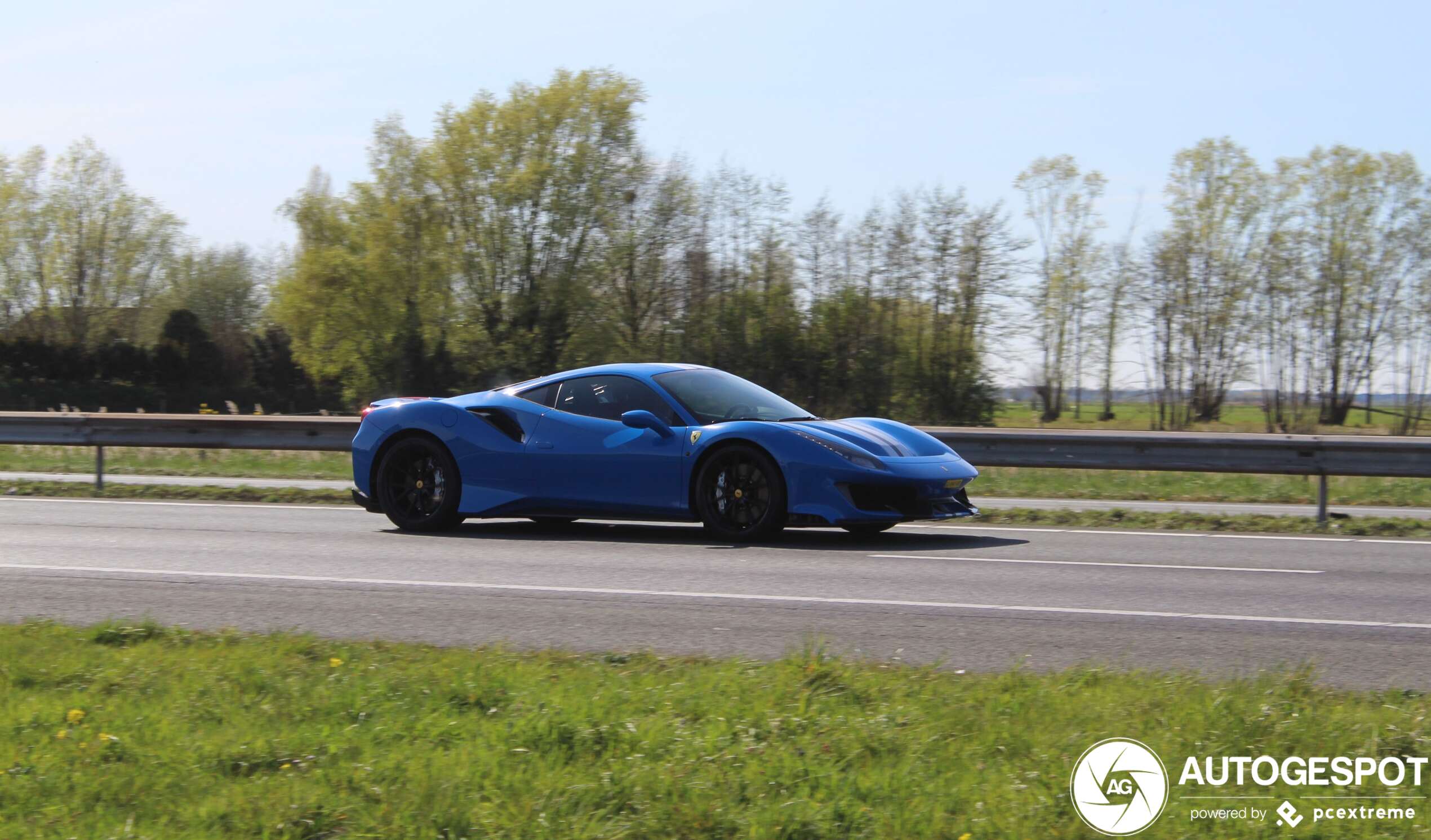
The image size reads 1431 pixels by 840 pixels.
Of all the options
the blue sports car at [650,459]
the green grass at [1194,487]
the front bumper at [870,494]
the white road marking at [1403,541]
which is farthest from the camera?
the green grass at [1194,487]

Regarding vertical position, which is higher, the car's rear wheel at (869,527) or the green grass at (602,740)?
the car's rear wheel at (869,527)

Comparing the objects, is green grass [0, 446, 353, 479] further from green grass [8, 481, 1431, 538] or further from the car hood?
the car hood

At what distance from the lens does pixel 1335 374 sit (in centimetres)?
3519

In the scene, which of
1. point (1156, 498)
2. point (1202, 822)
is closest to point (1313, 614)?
point (1202, 822)

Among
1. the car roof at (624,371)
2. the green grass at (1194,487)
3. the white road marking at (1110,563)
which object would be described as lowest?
the white road marking at (1110,563)

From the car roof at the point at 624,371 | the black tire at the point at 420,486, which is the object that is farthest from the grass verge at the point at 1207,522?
the black tire at the point at 420,486

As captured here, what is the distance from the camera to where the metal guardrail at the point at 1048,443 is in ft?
37.3

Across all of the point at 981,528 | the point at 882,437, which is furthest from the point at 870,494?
the point at 981,528

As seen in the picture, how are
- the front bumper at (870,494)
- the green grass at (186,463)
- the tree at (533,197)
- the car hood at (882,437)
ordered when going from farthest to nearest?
the tree at (533,197) < the green grass at (186,463) < the car hood at (882,437) < the front bumper at (870,494)

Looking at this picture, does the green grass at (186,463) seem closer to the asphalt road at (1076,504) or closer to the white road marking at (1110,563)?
the asphalt road at (1076,504)

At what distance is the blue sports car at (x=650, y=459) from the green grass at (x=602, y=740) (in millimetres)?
3789

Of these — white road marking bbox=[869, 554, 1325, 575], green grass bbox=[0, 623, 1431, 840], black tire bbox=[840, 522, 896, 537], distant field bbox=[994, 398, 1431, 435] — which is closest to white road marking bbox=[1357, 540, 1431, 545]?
white road marking bbox=[869, 554, 1325, 575]

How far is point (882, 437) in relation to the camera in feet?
30.4

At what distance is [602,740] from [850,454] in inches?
197
